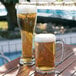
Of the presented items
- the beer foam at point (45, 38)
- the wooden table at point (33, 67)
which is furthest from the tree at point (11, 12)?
the beer foam at point (45, 38)

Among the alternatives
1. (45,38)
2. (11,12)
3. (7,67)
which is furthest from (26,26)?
(11,12)

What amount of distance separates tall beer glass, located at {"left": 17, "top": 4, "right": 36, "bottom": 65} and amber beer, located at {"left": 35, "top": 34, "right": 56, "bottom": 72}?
0.18 meters

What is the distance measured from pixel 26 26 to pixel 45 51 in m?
0.23

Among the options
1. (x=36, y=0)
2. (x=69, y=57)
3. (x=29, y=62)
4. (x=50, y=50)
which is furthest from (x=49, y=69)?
(x=36, y=0)

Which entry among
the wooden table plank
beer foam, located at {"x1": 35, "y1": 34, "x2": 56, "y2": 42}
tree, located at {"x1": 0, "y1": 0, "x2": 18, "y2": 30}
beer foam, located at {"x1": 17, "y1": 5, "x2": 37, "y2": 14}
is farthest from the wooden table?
tree, located at {"x1": 0, "y1": 0, "x2": 18, "y2": 30}

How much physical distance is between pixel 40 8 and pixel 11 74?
503 inches

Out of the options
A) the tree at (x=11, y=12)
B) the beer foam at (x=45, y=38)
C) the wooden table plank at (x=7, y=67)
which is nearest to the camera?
the beer foam at (x=45, y=38)

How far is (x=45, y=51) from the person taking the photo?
3.61 feet

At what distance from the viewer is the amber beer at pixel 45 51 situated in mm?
1099

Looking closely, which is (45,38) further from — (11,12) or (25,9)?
(11,12)

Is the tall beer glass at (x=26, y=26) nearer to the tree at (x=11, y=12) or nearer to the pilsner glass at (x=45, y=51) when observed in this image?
the pilsner glass at (x=45, y=51)

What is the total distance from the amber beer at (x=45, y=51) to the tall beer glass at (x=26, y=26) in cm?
18

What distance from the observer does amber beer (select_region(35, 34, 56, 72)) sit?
43.3 inches

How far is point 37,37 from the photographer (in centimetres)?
112
